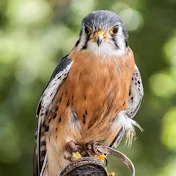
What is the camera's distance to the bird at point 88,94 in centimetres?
502

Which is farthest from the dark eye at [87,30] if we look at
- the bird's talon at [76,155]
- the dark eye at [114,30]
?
the bird's talon at [76,155]

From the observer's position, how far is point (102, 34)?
197 inches

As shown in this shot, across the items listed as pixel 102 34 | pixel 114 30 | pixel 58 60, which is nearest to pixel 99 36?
pixel 102 34

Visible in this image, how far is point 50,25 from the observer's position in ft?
21.9

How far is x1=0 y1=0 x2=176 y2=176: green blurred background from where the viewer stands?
6.53 meters

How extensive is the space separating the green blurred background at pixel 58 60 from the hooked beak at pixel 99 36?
1409 millimetres

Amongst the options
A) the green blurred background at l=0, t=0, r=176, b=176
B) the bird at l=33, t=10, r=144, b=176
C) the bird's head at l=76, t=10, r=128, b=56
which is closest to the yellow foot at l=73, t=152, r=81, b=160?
the bird at l=33, t=10, r=144, b=176

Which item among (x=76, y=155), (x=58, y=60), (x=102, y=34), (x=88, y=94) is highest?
(x=102, y=34)

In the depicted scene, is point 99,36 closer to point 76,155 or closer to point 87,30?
point 87,30

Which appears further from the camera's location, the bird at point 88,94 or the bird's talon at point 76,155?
the bird at point 88,94

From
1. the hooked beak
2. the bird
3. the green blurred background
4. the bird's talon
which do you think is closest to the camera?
the bird's talon

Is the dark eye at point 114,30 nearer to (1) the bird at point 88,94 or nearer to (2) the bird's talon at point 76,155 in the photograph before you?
(1) the bird at point 88,94

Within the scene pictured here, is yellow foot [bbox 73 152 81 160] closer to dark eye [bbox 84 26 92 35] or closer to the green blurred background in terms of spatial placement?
dark eye [bbox 84 26 92 35]

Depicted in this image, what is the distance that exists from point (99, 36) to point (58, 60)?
1703mm
